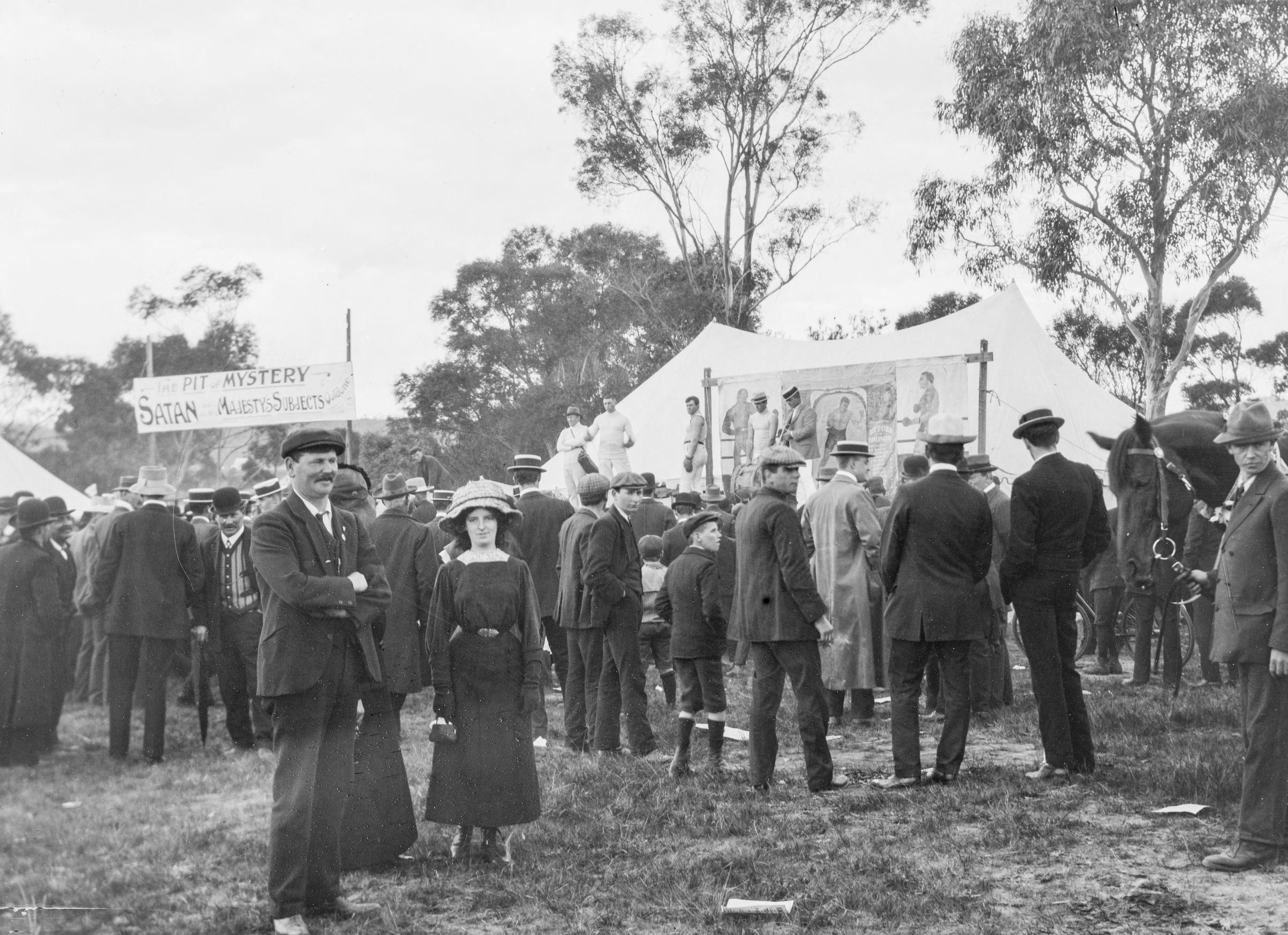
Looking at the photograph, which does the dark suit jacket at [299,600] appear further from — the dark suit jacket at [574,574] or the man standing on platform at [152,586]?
the dark suit jacket at [574,574]

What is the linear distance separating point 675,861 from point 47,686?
306 cm

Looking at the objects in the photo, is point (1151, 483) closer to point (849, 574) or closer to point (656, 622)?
point (849, 574)

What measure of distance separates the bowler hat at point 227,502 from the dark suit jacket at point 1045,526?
15.6 feet

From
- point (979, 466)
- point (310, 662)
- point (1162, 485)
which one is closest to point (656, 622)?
point (979, 466)

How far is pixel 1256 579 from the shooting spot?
199 inches

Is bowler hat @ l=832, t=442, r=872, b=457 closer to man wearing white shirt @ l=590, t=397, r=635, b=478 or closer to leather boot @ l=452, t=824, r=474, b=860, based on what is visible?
leather boot @ l=452, t=824, r=474, b=860

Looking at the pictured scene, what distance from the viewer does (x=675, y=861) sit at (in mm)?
5312

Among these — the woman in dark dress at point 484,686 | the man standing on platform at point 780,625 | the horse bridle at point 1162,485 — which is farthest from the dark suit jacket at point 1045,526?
the woman in dark dress at point 484,686

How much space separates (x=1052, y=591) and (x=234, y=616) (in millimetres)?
5079

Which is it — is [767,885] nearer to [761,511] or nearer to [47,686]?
[761,511]

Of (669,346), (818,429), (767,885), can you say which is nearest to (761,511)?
(767,885)

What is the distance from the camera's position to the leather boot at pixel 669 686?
969 centimetres

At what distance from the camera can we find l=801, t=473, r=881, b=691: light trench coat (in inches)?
335

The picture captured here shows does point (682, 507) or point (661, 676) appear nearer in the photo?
point (661, 676)
